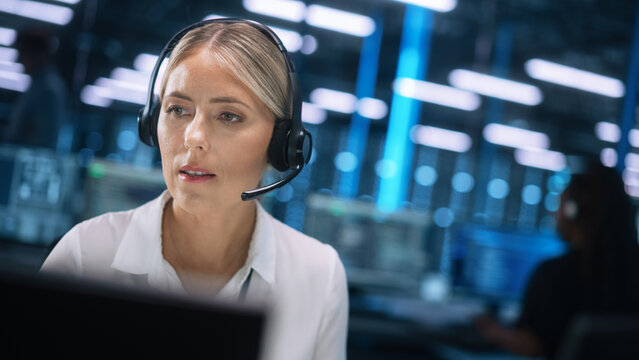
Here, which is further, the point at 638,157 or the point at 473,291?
the point at 638,157

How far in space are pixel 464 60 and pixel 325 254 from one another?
618cm

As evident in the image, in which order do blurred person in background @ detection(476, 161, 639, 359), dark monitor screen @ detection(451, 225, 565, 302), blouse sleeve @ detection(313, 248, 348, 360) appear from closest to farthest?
1. blouse sleeve @ detection(313, 248, 348, 360)
2. blurred person in background @ detection(476, 161, 639, 359)
3. dark monitor screen @ detection(451, 225, 565, 302)

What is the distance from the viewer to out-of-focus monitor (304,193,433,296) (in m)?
2.96

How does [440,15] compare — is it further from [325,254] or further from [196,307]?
[196,307]

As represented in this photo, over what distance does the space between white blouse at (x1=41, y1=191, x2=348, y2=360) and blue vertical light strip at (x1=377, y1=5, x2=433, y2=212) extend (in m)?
4.34

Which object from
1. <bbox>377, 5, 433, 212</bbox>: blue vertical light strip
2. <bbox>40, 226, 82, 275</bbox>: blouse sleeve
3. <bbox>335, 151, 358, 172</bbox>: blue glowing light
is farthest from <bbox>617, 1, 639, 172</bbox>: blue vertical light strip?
<bbox>40, 226, 82, 275</bbox>: blouse sleeve

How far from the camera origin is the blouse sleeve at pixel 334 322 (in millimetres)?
856

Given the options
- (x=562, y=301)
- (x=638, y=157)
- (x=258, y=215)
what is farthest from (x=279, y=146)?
(x=638, y=157)

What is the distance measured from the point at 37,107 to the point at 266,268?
156 cm

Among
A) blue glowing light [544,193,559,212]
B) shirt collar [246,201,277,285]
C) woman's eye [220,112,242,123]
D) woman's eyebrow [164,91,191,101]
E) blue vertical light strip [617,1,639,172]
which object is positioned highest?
blue vertical light strip [617,1,639,172]

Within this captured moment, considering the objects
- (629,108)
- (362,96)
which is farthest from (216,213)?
(362,96)

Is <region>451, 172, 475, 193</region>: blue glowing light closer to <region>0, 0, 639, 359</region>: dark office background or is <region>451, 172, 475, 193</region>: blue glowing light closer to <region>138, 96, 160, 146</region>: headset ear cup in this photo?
<region>0, 0, 639, 359</region>: dark office background

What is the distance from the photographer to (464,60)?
21.8 ft

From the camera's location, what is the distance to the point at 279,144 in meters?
0.82
